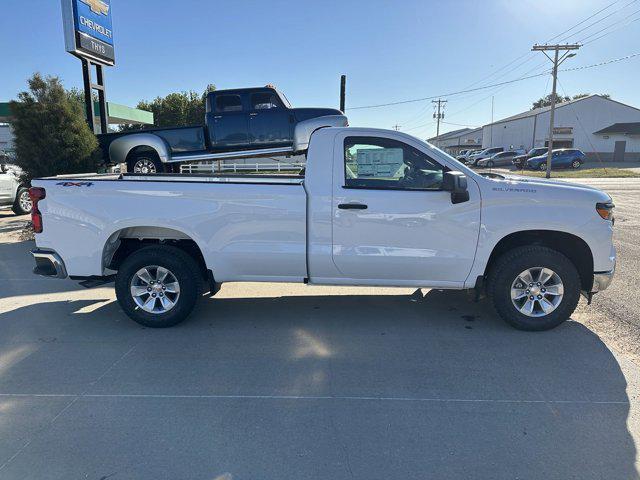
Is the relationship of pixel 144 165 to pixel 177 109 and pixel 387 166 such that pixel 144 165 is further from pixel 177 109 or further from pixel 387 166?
pixel 177 109

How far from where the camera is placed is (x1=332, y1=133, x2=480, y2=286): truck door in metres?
4.44

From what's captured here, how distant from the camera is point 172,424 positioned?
3.09 m

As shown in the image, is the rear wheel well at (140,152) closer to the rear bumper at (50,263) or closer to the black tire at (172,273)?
the rear bumper at (50,263)

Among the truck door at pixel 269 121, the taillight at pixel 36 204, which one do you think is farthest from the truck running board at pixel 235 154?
the taillight at pixel 36 204

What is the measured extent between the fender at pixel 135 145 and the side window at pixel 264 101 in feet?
7.41

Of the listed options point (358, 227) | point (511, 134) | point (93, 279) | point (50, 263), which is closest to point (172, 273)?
point (93, 279)

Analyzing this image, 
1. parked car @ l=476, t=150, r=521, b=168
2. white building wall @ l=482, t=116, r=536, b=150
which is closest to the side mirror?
parked car @ l=476, t=150, r=521, b=168

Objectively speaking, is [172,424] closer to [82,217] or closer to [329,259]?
[329,259]

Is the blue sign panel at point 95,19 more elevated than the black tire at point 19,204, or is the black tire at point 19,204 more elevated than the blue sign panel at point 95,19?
the blue sign panel at point 95,19

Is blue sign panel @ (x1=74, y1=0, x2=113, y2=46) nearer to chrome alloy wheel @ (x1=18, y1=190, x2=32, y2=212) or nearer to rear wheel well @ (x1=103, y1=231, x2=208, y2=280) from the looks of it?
chrome alloy wheel @ (x1=18, y1=190, x2=32, y2=212)

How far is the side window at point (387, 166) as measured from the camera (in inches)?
177

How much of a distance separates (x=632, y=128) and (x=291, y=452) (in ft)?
213

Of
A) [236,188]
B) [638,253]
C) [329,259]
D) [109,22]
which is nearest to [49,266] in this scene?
[236,188]

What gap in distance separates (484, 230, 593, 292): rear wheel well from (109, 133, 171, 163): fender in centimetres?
811
